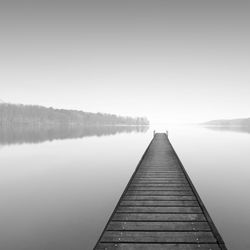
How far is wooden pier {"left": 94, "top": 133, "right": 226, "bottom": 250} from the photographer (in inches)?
262

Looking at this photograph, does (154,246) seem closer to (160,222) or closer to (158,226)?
(158,226)

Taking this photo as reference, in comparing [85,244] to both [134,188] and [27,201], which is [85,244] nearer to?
[134,188]

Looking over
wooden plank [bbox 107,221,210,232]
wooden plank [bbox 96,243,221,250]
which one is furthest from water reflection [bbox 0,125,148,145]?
wooden plank [bbox 96,243,221,250]

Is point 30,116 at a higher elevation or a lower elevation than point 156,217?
higher

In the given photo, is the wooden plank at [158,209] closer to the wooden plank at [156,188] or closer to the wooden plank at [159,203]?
Answer: the wooden plank at [159,203]

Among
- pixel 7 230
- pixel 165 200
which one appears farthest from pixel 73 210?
pixel 165 200

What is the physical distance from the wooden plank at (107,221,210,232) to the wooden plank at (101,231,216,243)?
0.26 metres

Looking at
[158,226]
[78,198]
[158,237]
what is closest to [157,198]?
[158,226]

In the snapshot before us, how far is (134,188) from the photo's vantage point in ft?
39.7

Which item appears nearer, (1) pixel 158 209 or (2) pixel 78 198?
(1) pixel 158 209

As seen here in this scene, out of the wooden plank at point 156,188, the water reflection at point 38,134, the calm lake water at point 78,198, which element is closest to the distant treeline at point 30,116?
the water reflection at point 38,134

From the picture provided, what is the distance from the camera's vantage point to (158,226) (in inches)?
302

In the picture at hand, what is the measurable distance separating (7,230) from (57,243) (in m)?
2.90

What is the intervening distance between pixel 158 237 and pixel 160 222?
1020 mm
